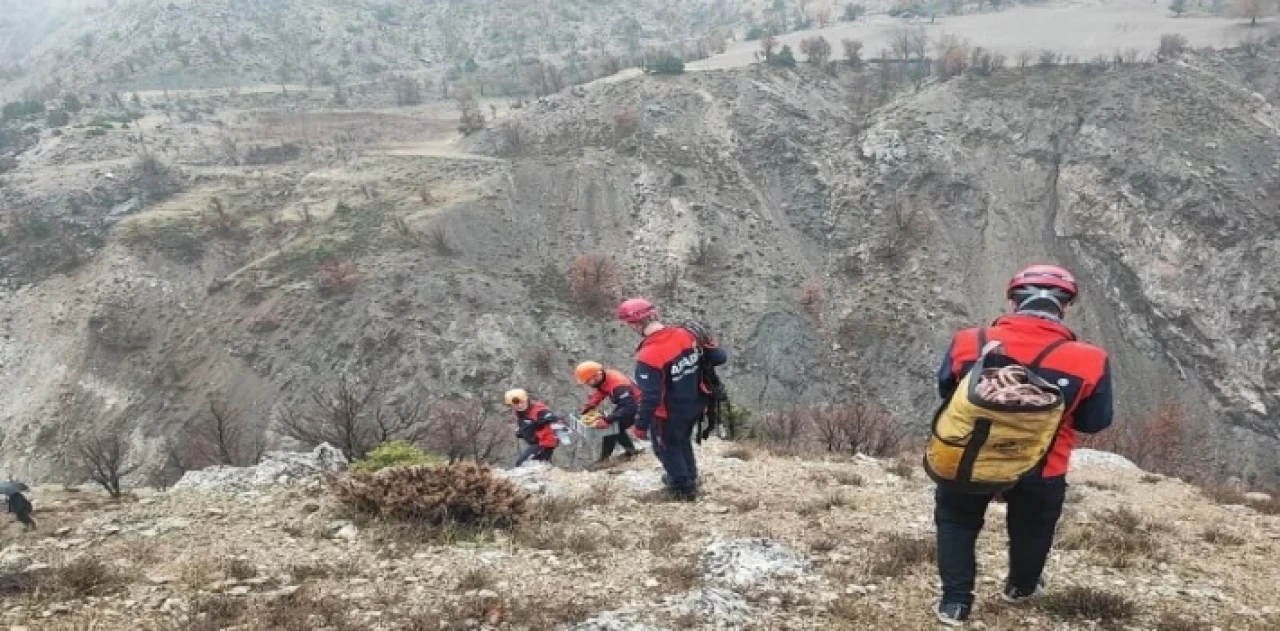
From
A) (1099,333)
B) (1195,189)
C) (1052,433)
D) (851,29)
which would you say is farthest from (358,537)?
(851,29)

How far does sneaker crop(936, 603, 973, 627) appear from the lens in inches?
198

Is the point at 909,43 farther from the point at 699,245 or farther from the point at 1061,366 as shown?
the point at 1061,366

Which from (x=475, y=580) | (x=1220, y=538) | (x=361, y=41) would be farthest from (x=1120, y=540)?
(x=361, y=41)

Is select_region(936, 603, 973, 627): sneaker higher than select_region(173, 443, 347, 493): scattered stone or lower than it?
higher

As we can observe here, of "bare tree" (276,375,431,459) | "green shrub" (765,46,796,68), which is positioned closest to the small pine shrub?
"bare tree" (276,375,431,459)

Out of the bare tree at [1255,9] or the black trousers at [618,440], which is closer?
the black trousers at [618,440]

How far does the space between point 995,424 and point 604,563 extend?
10.8ft

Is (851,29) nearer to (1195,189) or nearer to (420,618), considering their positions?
(1195,189)

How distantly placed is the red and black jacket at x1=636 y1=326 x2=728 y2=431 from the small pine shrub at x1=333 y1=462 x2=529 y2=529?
1451 millimetres

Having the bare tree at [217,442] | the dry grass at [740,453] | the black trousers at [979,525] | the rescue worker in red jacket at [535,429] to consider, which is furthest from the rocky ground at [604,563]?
the bare tree at [217,442]

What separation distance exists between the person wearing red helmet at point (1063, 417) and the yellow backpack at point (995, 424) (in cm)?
10

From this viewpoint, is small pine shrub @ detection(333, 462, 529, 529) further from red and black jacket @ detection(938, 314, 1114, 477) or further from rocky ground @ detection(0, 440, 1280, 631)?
red and black jacket @ detection(938, 314, 1114, 477)

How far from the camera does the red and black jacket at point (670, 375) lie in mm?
7645

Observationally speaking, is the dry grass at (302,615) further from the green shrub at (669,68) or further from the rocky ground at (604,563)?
the green shrub at (669,68)
